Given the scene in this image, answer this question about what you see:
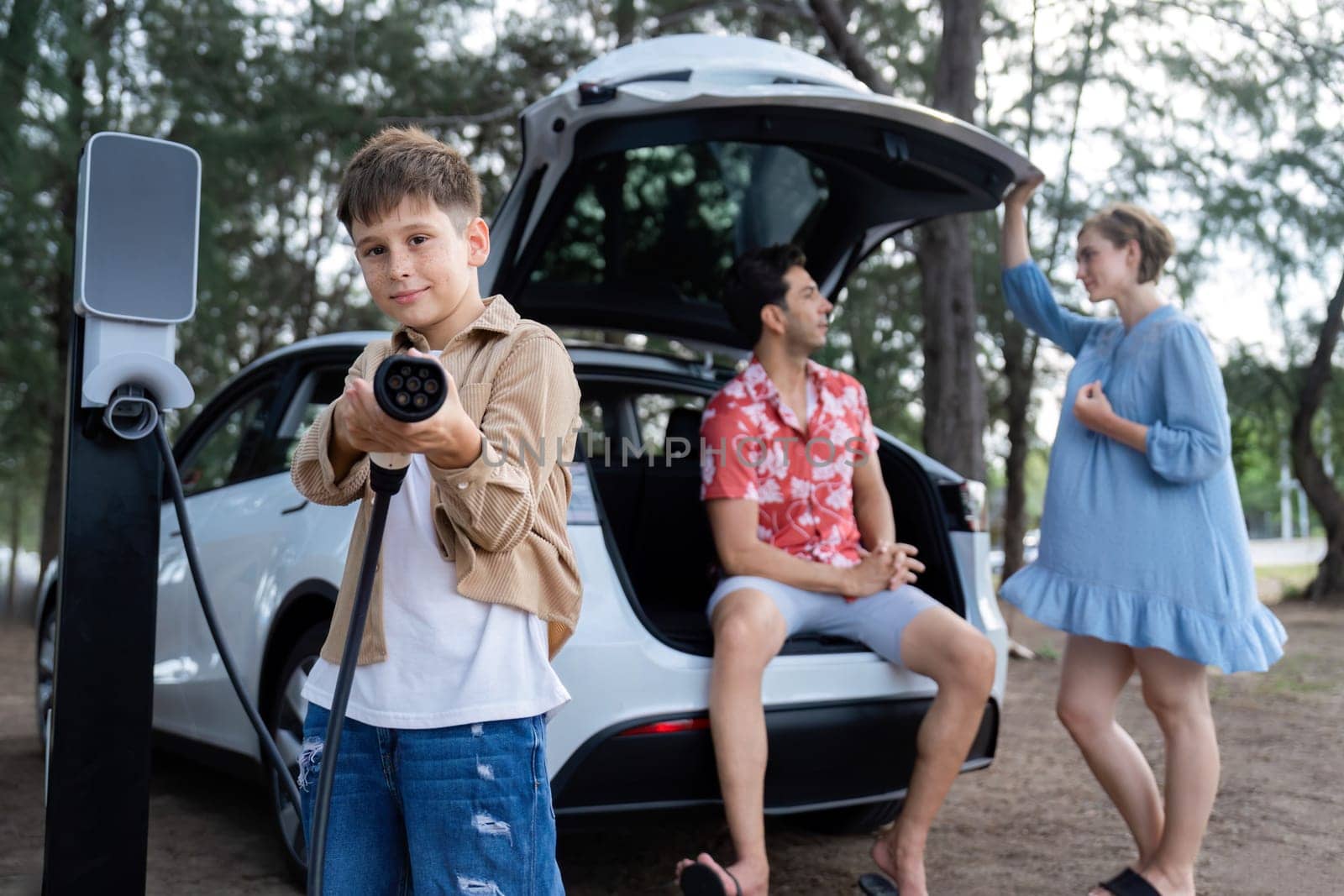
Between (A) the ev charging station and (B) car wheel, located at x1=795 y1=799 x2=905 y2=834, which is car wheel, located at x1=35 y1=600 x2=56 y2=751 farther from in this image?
(B) car wheel, located at x1=795 y1=799 x2=905 y2=834

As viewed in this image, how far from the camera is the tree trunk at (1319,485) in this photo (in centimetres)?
1111

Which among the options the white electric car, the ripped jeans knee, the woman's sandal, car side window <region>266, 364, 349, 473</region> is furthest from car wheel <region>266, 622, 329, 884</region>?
the woman's sandal

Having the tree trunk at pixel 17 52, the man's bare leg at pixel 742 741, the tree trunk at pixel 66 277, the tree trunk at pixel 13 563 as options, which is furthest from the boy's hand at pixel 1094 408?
the tree trunk at pixel 13 563

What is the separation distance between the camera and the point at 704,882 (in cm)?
266

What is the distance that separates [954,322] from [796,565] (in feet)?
13.2

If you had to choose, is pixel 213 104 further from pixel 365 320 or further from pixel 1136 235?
pixel 1136 235

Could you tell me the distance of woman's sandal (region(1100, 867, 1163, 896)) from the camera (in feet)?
9.75

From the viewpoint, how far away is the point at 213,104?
8.21 m

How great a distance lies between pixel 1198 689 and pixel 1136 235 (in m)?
1.14

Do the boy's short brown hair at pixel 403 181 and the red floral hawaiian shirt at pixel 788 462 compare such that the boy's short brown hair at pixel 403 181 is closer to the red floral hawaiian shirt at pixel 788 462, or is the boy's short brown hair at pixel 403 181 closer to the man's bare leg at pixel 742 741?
the man's bare leg at pixel 742 741

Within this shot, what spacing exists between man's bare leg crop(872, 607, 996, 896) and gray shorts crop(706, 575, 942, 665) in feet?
0.26

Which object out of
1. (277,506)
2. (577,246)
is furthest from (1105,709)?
(277,506)

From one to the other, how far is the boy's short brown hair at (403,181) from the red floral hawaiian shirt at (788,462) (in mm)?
1550

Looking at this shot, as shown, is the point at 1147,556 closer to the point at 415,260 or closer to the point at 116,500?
the point at 415,260
